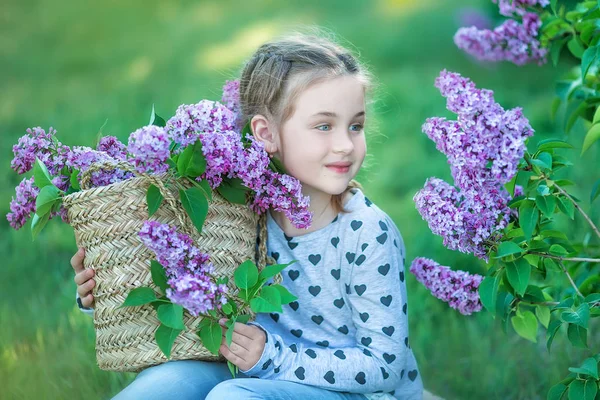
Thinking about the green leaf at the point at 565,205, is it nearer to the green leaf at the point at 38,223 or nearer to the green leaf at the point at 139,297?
the green leaf at the point at 139,297

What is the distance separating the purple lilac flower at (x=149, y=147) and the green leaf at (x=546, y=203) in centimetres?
81

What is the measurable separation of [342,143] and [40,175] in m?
0.72

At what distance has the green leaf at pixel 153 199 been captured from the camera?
1674 mm

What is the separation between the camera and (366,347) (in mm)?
1947

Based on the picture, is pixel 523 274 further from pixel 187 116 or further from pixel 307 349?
pixel 187 116

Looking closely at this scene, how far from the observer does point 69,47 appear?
4680 mm

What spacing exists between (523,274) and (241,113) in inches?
33.8

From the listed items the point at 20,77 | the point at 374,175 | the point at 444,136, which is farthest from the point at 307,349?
the point at 20,77

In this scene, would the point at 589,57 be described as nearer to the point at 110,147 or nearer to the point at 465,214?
the point at 465,214

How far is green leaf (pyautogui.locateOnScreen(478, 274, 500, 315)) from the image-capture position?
1752 millimetres

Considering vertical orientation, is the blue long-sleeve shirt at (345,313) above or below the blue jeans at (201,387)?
above

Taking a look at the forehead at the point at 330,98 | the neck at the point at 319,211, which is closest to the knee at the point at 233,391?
the neck at the point at 319,211

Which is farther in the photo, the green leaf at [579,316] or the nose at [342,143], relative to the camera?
the nose at [342,143]

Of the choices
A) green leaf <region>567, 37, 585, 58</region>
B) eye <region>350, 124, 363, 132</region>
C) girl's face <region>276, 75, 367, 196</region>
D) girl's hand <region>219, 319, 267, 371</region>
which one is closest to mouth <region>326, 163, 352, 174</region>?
girl's face <region>276, 75, 367, 196</region>
